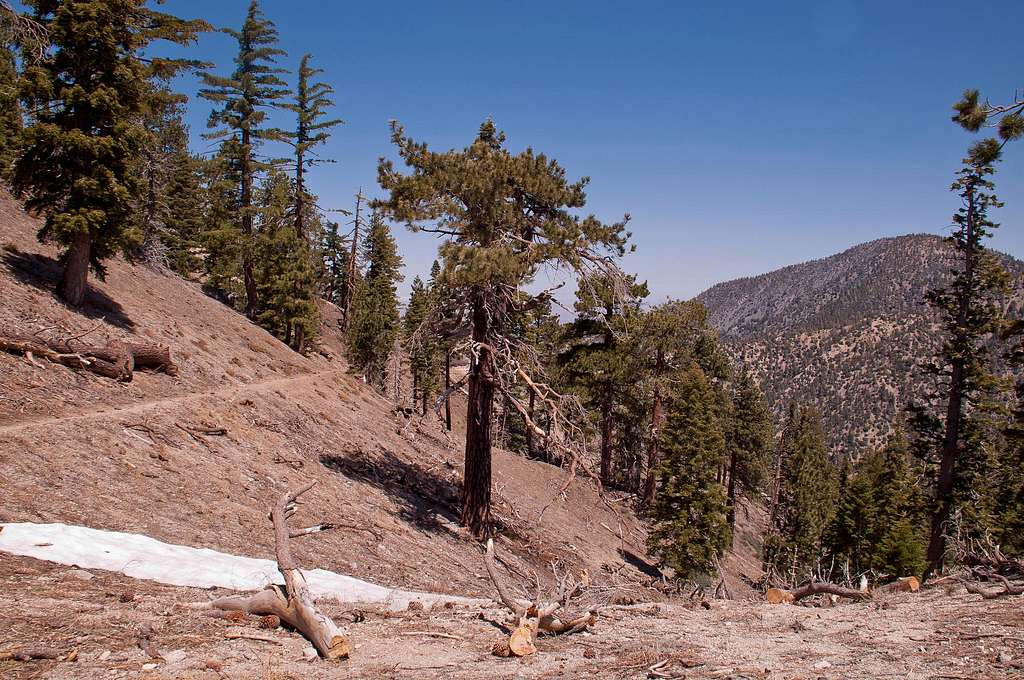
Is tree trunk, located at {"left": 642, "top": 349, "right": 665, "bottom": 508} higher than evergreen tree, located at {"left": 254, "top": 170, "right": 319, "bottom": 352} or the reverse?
the reverse

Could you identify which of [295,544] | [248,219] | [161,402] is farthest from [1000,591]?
[248,219]

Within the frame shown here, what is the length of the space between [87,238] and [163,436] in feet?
25.9

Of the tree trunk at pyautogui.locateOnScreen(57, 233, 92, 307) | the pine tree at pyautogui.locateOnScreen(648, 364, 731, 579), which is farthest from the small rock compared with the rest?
the pine tree at pyautogui.locateOnScreen(648, 364, 731, 579)

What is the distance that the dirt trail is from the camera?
34.3ft

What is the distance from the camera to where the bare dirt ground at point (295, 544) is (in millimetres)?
5254

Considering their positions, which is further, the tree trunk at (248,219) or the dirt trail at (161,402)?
the tree trunk at (248,219)

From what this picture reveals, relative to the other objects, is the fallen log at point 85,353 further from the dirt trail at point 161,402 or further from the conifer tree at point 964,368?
the conifer tree at point 964,368

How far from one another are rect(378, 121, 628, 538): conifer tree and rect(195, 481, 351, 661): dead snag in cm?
774

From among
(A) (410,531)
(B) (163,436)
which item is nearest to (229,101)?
(B) (163,436)

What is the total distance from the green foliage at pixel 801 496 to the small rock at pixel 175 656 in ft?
108

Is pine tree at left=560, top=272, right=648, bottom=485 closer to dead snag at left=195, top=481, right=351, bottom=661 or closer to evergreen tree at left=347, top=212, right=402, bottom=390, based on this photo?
evergreen tree at left=347, top=212, right=402, bottom=390

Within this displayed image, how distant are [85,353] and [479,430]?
1010cm

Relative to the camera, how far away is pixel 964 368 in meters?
17.9

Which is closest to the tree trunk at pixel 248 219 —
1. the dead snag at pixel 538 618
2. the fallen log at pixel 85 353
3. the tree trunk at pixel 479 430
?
the fallen log at pixel 85 353
